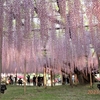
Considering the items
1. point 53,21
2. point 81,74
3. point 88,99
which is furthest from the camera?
point 81,74

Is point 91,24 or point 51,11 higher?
point 51,11

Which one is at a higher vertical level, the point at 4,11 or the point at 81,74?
the point at 4,11

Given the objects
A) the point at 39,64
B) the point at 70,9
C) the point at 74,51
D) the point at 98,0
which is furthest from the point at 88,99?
the point at 39,64

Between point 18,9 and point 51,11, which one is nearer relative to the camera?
point 18,9

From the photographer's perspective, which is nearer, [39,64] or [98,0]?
[98,0]

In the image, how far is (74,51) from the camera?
38.9ft

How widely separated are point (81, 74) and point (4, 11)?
15.6m

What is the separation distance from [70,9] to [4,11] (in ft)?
4.16

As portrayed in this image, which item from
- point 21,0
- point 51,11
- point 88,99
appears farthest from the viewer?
point 88,99

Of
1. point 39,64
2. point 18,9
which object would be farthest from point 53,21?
point 39,64

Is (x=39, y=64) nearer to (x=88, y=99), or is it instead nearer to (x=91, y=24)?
(x=88, y=99)

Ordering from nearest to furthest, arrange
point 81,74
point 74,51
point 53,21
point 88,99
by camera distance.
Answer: point 53,21, point 88,99, point 74,51, point 81,74

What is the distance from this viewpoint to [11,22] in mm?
5117

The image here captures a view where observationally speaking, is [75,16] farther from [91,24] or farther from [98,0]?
[98,0]
